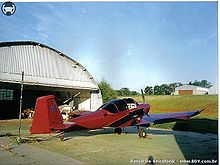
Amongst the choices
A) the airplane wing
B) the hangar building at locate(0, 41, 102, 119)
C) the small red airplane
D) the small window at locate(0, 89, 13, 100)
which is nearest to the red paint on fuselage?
the small red airplane

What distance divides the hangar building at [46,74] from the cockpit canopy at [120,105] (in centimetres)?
467

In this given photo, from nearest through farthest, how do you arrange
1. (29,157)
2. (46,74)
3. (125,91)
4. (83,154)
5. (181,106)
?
(29,157)
(83,154)
(125,91)
(181,106)
(46,74)

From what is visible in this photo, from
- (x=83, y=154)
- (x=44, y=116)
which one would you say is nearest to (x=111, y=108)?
(x=83, y=154)

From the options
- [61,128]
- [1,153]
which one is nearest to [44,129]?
[61,128]

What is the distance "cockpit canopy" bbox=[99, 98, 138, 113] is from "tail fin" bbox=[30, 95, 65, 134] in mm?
2336

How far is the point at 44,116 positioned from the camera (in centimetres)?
611

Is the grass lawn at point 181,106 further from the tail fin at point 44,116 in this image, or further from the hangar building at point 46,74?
the tail fin at point 44,116

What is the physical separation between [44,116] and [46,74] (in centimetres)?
767

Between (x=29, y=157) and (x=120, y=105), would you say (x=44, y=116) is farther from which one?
(x=120, y=105)

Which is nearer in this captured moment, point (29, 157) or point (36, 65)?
point (29, 157)

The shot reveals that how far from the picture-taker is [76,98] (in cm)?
1455

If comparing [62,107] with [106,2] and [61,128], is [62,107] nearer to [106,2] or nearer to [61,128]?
[61,128]

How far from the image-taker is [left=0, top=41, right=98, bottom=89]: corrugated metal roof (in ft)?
41.9

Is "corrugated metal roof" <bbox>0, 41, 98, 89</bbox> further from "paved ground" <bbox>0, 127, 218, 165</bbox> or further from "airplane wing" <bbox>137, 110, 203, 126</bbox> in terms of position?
"paved ground" <bbox>0, 127, 218, 165</bbox>
